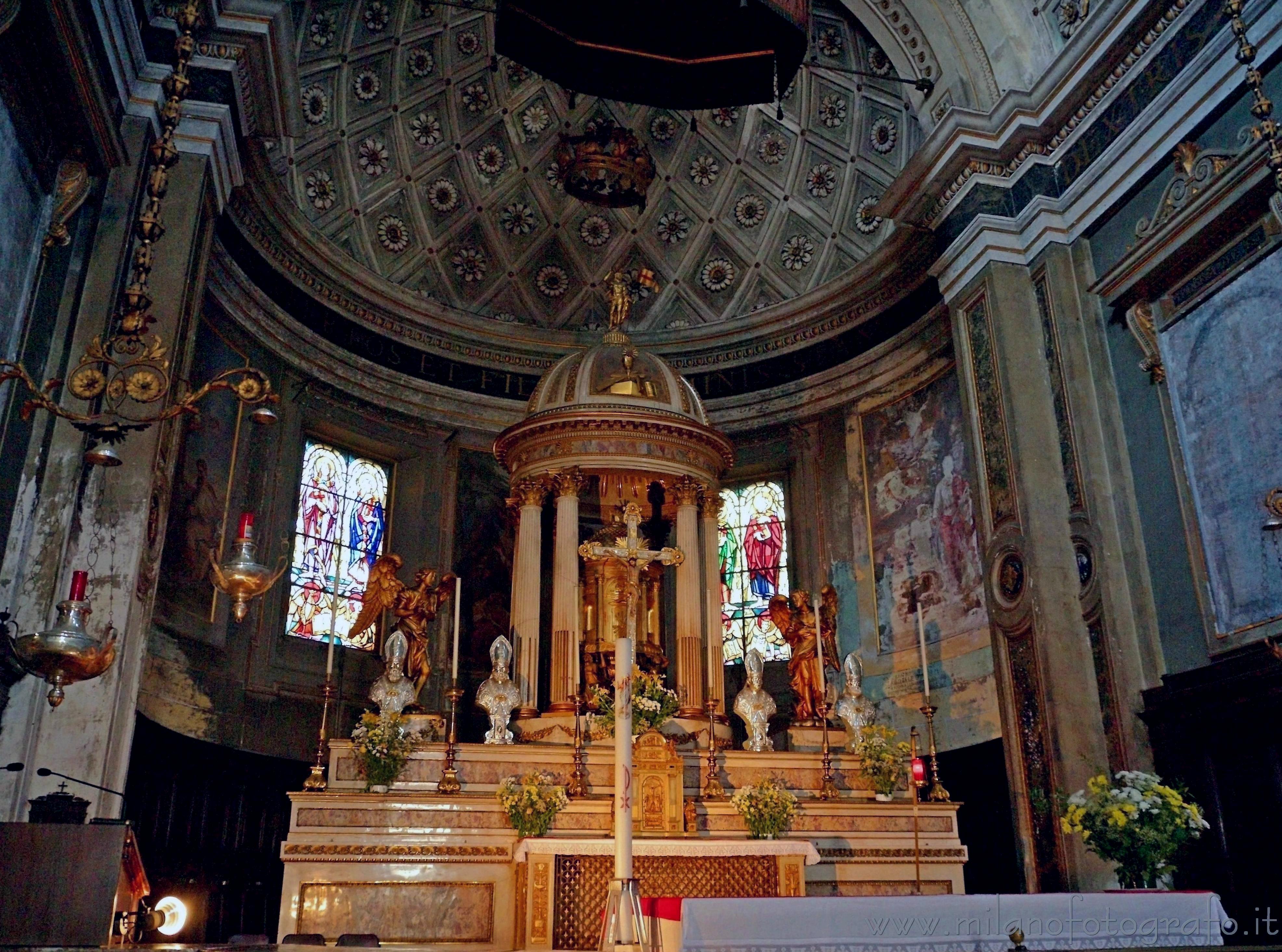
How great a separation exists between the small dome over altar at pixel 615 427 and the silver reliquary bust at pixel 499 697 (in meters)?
2.26

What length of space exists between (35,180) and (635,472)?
634 centimetres

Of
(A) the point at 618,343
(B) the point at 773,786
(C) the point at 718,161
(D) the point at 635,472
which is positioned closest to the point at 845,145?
(C) the point at 718,161

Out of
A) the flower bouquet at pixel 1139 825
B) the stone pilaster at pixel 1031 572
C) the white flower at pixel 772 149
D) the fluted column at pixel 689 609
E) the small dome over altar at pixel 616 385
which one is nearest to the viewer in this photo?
the flower bouquet at pixel 1139 825

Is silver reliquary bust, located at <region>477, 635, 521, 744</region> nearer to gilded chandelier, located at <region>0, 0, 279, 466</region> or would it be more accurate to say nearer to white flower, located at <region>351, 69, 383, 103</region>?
gilded chandelier, located at <region>0, 0, 279, 466</region>

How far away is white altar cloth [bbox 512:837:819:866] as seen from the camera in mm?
7879

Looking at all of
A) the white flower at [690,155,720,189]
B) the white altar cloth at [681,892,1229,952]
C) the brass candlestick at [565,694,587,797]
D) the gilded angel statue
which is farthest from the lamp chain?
the white flower at [690,155,720,189]

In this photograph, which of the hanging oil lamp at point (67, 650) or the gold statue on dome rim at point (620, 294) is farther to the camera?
the gold statue on dome rim at point (620, 294)

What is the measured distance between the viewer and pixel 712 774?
371 inches

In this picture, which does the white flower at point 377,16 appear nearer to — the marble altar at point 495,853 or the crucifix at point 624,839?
the marble altar at point 495,853

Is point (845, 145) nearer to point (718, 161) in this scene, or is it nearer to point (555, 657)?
point (718, 161)

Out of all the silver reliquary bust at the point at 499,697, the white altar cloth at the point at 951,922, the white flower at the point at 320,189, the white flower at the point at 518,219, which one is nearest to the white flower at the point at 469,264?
the white flower at the point at 518,219

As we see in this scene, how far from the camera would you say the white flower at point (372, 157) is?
49.2 feet

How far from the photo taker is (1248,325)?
8.63m

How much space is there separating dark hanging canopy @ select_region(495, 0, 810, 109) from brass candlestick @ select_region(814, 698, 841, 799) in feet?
20.4
